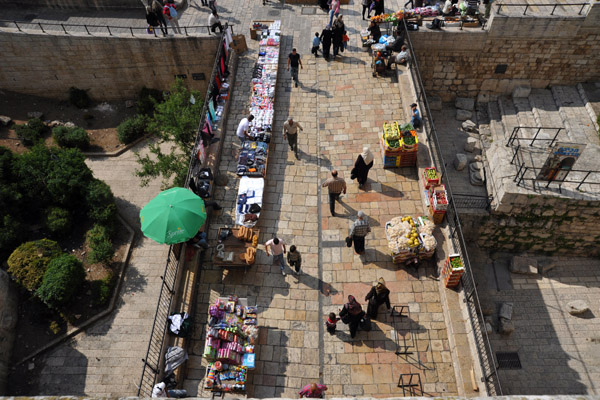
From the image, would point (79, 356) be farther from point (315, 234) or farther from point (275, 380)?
point (315, 234)

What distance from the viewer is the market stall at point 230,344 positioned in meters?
8.91

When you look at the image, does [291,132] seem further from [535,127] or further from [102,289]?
[535,127]

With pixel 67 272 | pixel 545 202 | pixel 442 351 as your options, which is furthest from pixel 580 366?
pixel 67 272

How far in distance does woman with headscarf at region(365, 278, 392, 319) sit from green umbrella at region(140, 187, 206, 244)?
481 cm

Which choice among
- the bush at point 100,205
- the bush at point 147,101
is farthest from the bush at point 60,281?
the bush at point 147,101

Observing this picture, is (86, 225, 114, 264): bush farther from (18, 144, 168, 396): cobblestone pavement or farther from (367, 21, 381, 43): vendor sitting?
(367, 21, 381, 43): vendor sitting

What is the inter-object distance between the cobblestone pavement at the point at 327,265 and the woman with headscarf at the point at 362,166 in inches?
18.7

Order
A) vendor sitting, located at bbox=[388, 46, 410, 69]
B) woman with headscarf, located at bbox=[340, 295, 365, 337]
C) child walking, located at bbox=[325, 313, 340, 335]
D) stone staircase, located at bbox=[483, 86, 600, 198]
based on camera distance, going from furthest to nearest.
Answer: vendor sitting, located at bbox=[388, 46, 410, 69]
stone staircase, located at bbox=[483, 86, 600, 198]
child walking, located at bbox=[325, 313, 340, 335]
woman with headscarf, located at bbox=[340, 295, 365, 337]

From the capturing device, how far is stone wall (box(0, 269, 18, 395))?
12.9 metres

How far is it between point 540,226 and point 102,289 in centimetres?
1652

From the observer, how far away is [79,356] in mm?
13250

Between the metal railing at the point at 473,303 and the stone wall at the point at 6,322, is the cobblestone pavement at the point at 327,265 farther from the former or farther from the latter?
the stone wall at the point at 6,322

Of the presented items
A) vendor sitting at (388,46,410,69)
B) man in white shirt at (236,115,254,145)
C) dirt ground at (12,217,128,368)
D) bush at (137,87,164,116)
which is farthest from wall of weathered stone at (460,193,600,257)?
bush at (137,87,164,116)

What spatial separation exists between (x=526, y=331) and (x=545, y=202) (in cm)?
464
